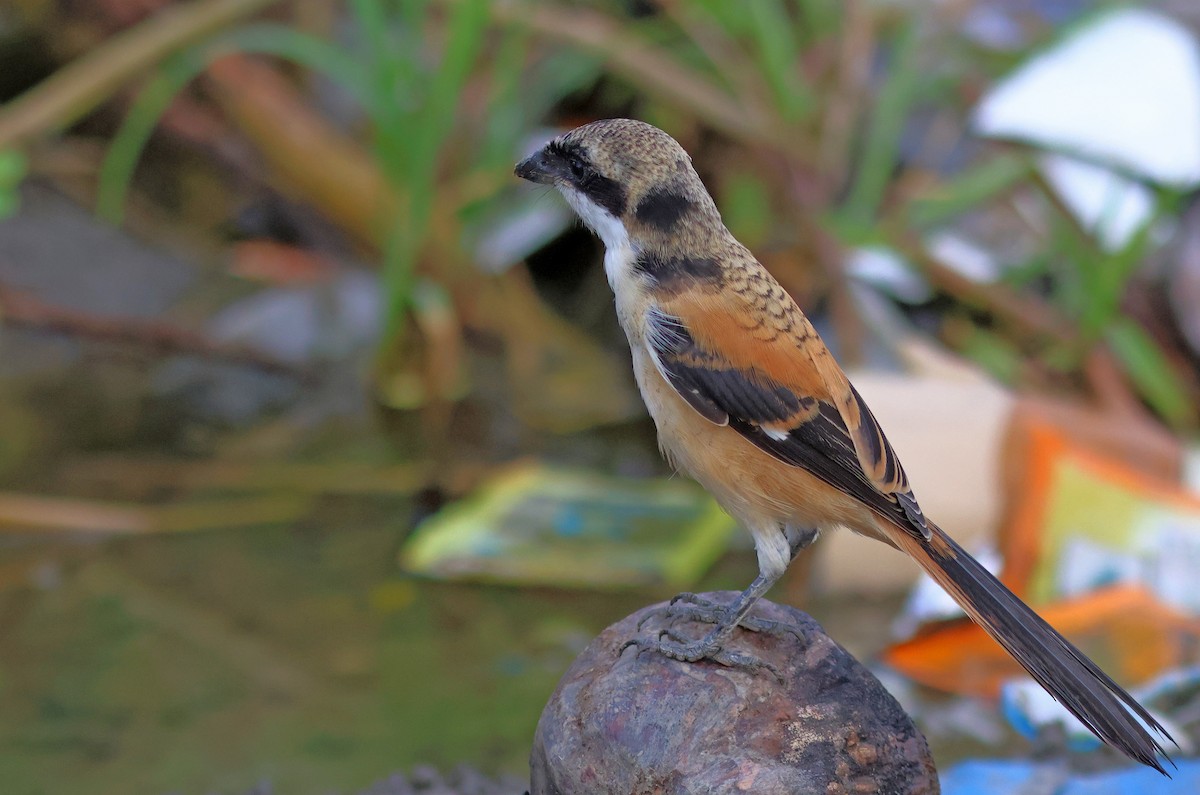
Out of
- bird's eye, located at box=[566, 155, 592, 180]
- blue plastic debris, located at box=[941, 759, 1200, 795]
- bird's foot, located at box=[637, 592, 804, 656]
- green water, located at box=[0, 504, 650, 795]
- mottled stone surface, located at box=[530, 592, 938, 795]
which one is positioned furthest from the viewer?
green water, located at box=[0, 504, 650, 795]

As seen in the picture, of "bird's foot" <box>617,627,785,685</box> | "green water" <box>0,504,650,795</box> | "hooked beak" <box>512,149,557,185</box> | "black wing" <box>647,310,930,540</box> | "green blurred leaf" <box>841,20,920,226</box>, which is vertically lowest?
"green water" <box>0,504,650,795</box>

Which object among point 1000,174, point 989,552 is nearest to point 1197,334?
point 1000,174

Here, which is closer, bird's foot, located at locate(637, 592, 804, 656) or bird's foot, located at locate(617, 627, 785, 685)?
bird's foot, located at locate(617, 627, 785, 685)

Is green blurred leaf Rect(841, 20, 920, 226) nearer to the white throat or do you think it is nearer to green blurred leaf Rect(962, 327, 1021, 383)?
green blurred leaf Rect(962, 327, 1021, 383)

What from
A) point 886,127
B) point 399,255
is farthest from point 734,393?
point 886,127

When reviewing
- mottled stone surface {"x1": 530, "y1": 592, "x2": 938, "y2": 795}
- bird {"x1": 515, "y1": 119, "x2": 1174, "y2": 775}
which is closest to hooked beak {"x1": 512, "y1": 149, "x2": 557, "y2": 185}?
bird {"x1": 515, "y1": 119, "x2": 1174, "y2": 775}

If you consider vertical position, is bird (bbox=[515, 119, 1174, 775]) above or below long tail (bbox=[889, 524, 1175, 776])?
above
